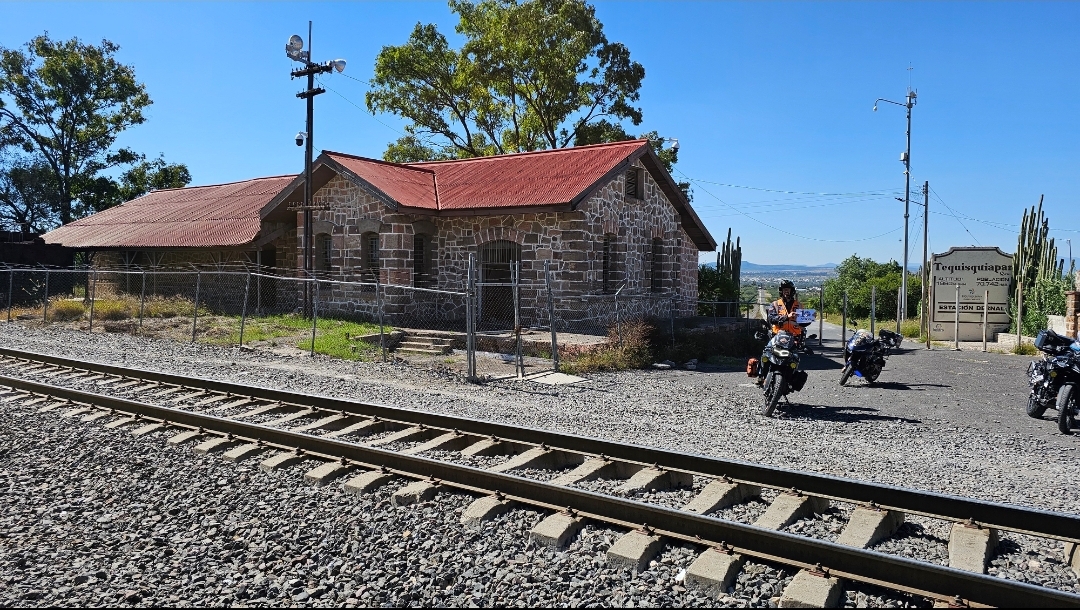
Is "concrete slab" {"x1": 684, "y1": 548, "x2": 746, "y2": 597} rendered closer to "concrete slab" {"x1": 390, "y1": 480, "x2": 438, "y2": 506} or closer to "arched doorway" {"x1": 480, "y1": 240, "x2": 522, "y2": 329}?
"concrete slab" {"x1": 390, "y1": 480, "x2": 438, "y2": 506}

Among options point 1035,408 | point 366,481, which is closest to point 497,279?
point 1035,408

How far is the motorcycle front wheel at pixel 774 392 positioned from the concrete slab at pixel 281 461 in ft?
18.8

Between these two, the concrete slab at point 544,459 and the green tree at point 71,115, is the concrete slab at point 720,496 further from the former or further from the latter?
the green tree at point 71,115

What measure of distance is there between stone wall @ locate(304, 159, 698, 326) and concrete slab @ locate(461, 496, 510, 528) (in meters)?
12.1

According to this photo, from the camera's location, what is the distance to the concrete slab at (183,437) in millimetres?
7645

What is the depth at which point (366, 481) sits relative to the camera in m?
6.16

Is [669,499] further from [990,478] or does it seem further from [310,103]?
[310,103]

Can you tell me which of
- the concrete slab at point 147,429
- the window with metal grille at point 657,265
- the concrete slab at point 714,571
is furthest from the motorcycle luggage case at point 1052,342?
the window with metal grille at point 657,265

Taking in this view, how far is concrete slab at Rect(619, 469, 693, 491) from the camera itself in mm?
6184

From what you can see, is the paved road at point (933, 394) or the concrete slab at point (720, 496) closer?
the concrete slab at point (720, 496)

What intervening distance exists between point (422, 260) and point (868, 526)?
1643cm

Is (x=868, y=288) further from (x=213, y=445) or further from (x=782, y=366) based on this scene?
(x=213, y=445)

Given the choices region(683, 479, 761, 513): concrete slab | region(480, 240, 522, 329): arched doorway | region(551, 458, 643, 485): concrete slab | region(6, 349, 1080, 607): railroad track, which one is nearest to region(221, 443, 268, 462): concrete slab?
region(6, 349, 1080, 607): railroad track

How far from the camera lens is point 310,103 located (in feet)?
69.7
